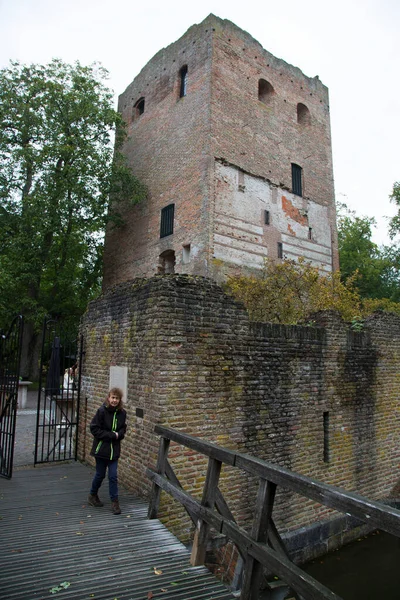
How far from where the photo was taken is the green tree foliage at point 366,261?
29.1 metres

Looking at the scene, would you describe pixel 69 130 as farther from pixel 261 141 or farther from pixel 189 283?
pixel 189 283

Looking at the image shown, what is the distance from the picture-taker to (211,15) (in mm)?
18406

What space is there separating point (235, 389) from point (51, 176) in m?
16.9

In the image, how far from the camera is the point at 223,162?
17.5m

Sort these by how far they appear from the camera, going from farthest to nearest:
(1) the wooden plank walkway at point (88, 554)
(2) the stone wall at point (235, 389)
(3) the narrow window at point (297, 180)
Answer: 1. (3) the narrow window at point (297, 180)
2. (2) the stone wall at point (235, 389)
3. (1) the wooden plank walkway at point (88, 554)

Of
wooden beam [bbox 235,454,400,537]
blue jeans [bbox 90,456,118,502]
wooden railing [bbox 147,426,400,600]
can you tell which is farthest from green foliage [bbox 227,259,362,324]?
wooden beam [bbox 235,454,400,537]

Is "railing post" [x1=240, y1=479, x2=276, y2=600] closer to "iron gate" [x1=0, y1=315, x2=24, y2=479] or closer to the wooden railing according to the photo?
the wooden railing

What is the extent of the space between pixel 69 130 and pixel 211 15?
27.5 feet

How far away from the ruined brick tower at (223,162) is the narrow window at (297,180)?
0.19 ft

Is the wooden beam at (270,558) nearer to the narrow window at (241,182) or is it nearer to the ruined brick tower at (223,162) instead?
the ruined brick tower at (223,162)

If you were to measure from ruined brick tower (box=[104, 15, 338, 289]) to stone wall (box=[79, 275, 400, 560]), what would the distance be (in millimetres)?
8567

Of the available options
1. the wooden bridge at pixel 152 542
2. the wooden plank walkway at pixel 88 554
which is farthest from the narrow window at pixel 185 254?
the wooden bridge at pixel 152 542

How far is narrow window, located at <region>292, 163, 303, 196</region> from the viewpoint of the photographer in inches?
812

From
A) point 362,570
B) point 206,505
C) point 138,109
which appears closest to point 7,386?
point 206,505
